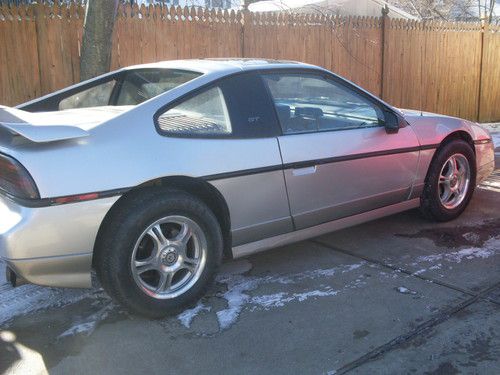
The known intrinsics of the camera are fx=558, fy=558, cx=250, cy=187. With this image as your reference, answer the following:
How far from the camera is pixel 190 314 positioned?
3660mm

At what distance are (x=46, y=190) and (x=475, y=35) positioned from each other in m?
11.5

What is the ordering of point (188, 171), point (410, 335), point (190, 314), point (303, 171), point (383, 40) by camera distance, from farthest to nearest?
point (383, 40), point (303, 171), point (190, 314), point (188, 171), point (410, 335)

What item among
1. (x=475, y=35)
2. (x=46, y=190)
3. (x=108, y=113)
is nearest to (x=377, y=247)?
(x=108, y=113)

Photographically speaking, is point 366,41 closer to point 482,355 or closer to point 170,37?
point 170,37

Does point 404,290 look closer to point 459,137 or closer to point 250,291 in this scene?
point 250,291

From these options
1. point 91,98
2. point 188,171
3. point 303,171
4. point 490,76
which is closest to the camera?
point 188,171

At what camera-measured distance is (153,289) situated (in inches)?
140

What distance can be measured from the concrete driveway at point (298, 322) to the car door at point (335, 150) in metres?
0.51

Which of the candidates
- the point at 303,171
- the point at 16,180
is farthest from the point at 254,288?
the point at 16,180

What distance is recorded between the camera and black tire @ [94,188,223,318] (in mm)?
3312

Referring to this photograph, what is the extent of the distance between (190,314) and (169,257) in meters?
0.41

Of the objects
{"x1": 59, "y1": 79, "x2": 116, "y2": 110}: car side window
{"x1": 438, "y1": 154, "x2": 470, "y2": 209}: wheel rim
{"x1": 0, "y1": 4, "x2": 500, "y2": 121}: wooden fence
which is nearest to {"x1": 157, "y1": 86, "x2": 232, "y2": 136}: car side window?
{"x1": 59, "y1": 79, "x2": 116, "y2": 110}: car side window

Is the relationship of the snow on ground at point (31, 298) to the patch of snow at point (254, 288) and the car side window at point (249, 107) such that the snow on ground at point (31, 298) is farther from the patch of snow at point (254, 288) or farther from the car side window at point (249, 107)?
the car side window at point (249, 107)

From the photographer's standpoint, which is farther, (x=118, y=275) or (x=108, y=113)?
(x=108, y=113)
